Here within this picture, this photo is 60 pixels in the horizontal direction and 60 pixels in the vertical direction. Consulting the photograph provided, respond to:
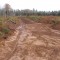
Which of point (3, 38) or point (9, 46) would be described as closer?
point (9, 46)

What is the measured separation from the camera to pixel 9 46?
15.0 m

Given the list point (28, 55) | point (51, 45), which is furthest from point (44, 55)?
point (51, 45)

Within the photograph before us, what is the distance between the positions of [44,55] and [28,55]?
4.28 feet

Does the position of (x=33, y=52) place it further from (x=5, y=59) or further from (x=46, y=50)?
(x=5, y=59)

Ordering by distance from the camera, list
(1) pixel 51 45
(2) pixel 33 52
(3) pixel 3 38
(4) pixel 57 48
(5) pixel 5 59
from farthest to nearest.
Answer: (3) pixel 3 38, (1) pixel 51 45, (4) pixel 57 48, (2) pixel 33 52, (5) pixel 5 59

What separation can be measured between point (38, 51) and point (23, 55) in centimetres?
169

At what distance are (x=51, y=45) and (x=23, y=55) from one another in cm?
402

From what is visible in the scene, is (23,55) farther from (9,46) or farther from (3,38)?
(3,38)

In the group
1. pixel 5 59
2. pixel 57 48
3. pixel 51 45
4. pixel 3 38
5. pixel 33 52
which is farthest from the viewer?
pixel 3 38

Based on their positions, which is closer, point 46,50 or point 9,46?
point 46,50

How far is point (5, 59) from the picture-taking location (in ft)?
37.7

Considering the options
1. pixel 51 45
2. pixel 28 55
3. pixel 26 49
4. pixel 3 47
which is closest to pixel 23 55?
pixel 28 55

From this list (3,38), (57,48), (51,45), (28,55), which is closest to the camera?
(28,55)

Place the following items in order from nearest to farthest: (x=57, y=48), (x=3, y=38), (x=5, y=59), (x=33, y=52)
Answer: (x=5, y=59) < (x=33, y=52) < (x=57, y=48) < (x=3, y=38)
